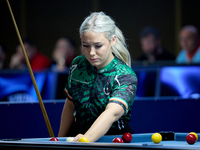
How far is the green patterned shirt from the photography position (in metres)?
2.24

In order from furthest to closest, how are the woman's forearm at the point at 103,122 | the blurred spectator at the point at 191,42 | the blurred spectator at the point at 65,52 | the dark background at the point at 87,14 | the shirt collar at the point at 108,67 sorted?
the dark background at the point at 87,14, the blurred spectator at the point at 65,52, the blurred spectator at the point at 191,42, the shirt collar at the point at 108,67, the woman's forearm at the point at 103,122

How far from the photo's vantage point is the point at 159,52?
20.6ft

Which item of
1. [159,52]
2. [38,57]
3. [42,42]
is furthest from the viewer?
[42,42]

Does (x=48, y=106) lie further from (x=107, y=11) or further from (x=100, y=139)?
(x=107, y=11)

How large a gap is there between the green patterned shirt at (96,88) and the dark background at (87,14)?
6258 mm

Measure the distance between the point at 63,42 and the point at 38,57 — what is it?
0.64m

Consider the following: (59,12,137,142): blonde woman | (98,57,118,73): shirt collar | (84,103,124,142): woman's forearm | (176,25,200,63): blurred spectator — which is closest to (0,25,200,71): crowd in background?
(176,25,200,63): blurred spectator

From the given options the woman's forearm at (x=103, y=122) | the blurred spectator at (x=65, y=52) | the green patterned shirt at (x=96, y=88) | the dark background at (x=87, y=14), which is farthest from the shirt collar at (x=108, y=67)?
the dark background at (x=87, y=14)

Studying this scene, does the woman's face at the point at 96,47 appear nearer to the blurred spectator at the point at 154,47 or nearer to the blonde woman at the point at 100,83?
the blonde woman at the point at 100,83

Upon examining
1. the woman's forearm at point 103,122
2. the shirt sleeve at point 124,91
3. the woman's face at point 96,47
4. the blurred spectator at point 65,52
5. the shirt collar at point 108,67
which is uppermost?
the woman's face at point 96,47

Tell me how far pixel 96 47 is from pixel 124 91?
32 centimetres

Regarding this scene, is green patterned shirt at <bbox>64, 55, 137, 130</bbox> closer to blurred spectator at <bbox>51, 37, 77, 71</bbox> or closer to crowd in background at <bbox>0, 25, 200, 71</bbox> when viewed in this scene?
crowd in background at <bbox>0, 25, 200, 71</bbox>

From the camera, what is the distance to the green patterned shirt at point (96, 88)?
2.24 m

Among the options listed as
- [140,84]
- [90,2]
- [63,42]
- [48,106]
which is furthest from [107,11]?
[48,106]
